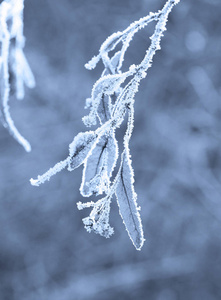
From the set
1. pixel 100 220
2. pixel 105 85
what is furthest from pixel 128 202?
pixel 105 85

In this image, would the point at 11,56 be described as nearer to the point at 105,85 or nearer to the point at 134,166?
the point at 105,85

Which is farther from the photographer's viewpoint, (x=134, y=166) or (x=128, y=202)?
(x=134, y=166)

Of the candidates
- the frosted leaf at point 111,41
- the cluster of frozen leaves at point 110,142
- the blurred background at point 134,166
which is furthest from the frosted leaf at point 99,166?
the blurred background at point 134,166

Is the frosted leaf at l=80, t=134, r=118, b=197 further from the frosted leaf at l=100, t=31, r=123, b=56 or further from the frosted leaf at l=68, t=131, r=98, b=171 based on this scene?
the frosted leaf at l=100, t=31, r=123, b=56

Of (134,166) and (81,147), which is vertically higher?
(134,166)

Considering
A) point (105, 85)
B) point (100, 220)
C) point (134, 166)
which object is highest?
point (134, 166)

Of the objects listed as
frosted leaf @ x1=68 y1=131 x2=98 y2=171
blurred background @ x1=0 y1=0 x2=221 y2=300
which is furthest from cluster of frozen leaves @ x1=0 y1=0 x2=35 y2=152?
blurred background @ x1=0 y1=0 x2=221 y2=300
